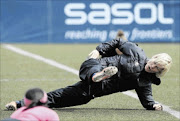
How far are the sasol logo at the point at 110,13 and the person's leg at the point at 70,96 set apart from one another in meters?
13.0

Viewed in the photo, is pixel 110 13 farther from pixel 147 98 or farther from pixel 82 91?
pixel 82 91

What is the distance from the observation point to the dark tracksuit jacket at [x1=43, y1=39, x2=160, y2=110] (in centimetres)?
809

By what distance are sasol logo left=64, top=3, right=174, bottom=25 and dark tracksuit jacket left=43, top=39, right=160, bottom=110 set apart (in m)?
12.9

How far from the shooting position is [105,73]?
7.16 meters

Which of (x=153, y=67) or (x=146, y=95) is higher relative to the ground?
(x=153, y=67)

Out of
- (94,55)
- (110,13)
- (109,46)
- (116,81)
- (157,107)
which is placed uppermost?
(110,13)

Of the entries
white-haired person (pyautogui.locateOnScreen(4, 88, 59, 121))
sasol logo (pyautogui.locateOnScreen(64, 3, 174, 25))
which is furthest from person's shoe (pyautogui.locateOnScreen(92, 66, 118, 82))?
sasol logo (pyautogui.locateOnScreen(64, 3, 174, 25))

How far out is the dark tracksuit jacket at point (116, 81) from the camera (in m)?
8.09

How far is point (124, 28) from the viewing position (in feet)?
70.4

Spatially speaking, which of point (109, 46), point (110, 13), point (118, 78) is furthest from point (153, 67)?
point (110, 13)

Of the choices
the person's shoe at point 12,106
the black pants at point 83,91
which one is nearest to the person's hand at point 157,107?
the black pants at point 83,91

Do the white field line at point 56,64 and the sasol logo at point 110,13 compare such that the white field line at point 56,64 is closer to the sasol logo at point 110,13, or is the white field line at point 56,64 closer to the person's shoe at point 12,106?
the person's shoe at point 12,106

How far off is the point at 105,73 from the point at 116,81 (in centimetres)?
104

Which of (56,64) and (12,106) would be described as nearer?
(12,106)
